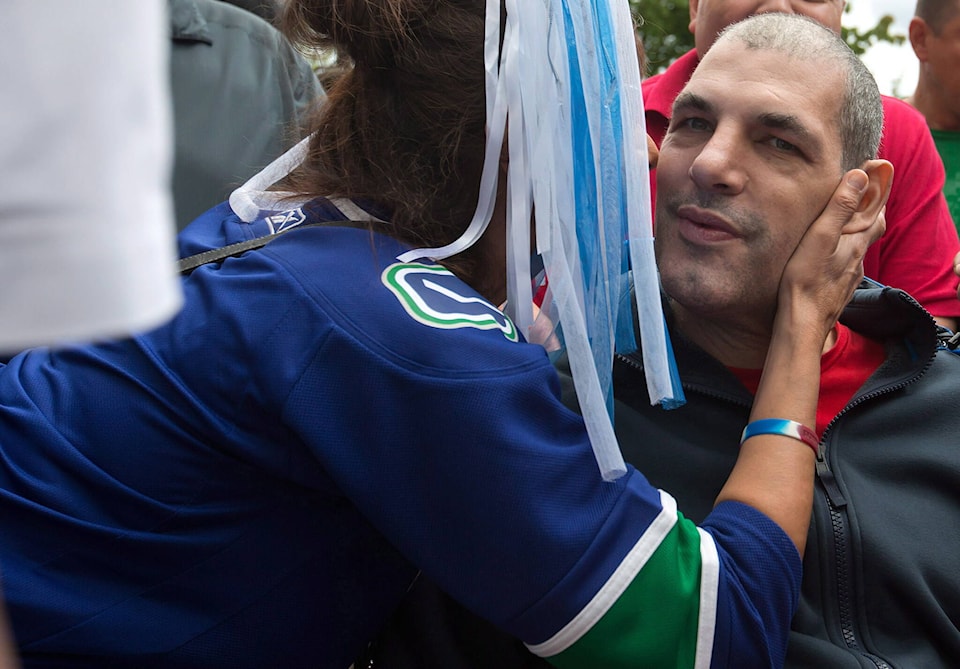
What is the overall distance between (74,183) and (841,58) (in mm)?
2002

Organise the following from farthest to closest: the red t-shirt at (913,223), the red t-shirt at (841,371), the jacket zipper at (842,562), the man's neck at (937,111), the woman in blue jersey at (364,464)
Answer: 1. the man's neck at (937,111)
2. the red t-shirt at (913,223)
3. the red t-shirt at (841,371)
4. the jacket zipper at (842,562)
5. the woman in blue jersey at (364,464)

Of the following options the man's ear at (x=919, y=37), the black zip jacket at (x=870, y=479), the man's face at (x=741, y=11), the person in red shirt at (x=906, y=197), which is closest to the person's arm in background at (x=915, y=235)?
the person in red shirt at (x=906, y=197)

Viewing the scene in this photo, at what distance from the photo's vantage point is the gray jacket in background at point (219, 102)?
8.36ft

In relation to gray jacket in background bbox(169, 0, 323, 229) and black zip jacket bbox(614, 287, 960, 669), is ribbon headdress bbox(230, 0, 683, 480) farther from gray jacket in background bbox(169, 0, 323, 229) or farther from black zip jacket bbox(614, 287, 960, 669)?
gray jacket in background bbox(169, 0, 323, 229)

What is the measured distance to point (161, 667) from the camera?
1.53 m

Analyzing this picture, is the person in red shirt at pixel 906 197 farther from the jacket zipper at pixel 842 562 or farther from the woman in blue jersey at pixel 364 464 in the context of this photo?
the woman in blue jersey at pixel 364 464

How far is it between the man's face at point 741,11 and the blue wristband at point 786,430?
54.0 inches

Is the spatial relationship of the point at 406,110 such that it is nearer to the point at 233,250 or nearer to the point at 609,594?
the point at 233,250

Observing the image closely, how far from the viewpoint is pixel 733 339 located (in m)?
2.27

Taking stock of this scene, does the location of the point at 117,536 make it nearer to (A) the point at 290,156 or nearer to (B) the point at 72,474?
(B) the point at 72,474

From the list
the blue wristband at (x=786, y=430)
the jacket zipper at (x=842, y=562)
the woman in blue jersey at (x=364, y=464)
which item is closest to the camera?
the woman in blue jersey at (x=364, y=464)

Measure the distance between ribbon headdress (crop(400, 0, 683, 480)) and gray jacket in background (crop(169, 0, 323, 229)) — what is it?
104cm

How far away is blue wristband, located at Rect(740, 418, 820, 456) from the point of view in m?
1.76

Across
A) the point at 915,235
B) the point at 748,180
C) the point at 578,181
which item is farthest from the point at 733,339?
the point at 915,235
